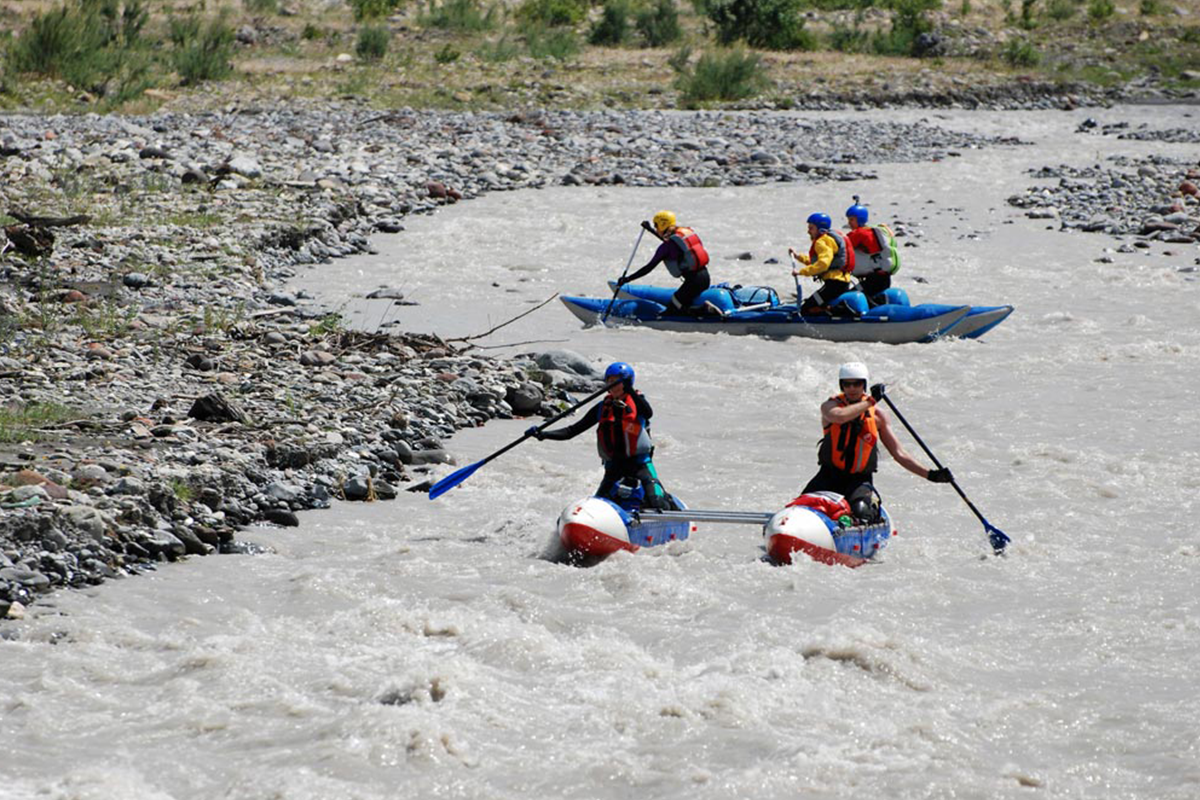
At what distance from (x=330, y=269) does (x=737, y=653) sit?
33.2 ft

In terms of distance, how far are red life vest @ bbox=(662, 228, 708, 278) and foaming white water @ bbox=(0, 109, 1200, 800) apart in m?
2.42

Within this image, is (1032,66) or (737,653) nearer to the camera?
(737,653)

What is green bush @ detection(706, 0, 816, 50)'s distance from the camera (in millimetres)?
34969

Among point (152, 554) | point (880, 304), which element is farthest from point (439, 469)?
point (880, 304)

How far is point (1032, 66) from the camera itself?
3522cm

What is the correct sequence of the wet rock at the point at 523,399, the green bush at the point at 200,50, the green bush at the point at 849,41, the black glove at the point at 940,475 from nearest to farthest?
the black glove at the point at 940,475
the wet rock at the point at 523,399
the green bush at the point at 200,50
the green bush at the point at 849,41

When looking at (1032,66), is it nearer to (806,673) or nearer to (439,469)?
(439,469)

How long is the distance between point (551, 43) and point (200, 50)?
25.4 feet

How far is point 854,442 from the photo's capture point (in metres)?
8.18

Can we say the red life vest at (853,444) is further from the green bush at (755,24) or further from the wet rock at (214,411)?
the green bush at (755,24)

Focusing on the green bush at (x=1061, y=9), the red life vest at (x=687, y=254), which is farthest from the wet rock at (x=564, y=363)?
the green bush at (x=1061, y=9)

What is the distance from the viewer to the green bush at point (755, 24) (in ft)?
115

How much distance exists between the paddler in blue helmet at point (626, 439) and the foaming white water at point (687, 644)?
1.27ft

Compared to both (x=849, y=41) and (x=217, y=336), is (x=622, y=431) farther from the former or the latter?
(x=849, y=41)
